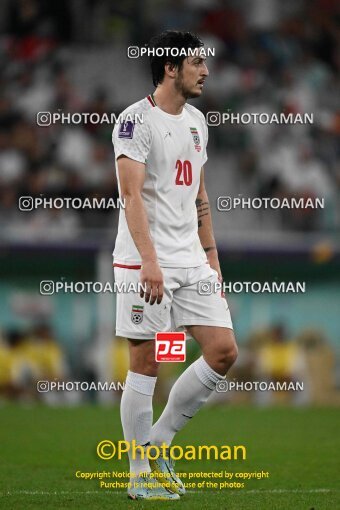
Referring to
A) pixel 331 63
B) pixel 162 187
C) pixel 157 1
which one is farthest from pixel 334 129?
pixel 162 187

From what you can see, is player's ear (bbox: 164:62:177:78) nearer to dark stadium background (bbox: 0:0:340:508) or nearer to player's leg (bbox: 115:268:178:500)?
player's leg (bbox: 115:268:178:500)

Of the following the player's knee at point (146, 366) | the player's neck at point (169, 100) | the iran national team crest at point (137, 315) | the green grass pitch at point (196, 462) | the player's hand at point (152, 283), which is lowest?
the green grass pitch at point (196, 462)

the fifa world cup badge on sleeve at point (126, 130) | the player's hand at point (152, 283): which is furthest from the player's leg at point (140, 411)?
the fifa world cup badge on sleeve at point (126, 130)

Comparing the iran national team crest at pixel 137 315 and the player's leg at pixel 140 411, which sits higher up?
the iran national team crest at pixel 137 315

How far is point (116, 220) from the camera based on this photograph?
15.9 metres

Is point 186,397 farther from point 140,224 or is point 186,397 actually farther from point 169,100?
point 169,100

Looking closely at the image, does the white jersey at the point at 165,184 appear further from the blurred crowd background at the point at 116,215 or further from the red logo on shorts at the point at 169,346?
the blurred crowd background at the point at 116,215

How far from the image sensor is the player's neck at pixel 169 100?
620cm

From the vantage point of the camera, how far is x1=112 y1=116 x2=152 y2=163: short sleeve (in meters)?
5.97

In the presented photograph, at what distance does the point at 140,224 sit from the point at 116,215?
1017cm

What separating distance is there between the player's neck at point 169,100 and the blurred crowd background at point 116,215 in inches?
337

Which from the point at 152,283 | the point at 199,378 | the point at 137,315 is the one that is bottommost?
the point at 199,378

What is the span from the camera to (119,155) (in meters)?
5.98

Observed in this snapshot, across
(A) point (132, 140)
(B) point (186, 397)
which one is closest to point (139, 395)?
(B) point (186, 397)
